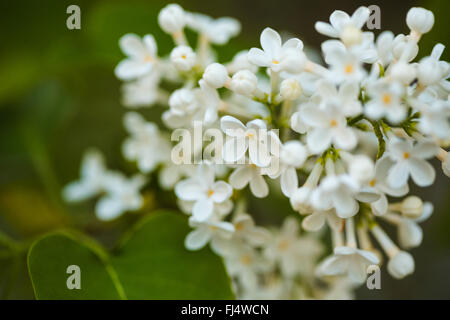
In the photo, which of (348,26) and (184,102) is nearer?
(348,26)

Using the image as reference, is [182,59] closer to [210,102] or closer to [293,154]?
[210,102]

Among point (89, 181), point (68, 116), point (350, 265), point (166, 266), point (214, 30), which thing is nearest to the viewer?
point (350, 265)

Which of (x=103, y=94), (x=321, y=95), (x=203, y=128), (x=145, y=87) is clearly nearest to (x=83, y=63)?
(x=103, y=94)

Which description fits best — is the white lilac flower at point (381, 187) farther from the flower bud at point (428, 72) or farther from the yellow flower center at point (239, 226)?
the yellow flower center at point (239, 226)

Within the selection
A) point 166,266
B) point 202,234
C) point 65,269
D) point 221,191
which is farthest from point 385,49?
point 65,269

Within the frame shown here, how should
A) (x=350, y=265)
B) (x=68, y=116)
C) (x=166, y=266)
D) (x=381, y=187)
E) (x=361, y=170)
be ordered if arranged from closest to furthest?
(x=361, y=170), (x=381, y=187), (x=350, y=265), (x=166, y=266), (x=68, y=116)
